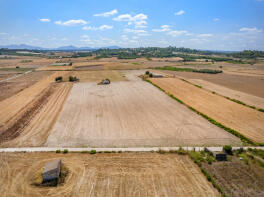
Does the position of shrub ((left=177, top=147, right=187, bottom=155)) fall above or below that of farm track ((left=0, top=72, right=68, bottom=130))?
below

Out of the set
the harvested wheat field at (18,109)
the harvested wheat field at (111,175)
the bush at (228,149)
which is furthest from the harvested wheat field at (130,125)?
the harvested wheat field at (18,109)

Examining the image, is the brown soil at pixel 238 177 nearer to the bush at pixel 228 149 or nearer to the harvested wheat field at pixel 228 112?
the bush at pixel 228 149

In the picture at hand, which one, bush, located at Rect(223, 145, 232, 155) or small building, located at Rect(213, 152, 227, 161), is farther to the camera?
bush, located at Rect(223, 145, 232, 155)

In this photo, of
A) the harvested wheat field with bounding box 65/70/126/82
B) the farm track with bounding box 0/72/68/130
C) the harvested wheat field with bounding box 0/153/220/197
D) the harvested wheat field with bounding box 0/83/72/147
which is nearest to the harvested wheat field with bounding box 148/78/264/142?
the harvested wheat field with bounding box 0/153/220/197

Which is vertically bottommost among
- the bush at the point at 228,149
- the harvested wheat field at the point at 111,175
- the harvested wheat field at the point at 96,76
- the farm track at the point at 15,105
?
the harvested wheat field at the point at 111,175

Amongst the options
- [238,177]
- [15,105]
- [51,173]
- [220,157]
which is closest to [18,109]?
[15,105]

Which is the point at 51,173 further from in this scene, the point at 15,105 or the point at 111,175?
the point at 15,105

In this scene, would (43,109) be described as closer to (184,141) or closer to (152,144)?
(152,144)

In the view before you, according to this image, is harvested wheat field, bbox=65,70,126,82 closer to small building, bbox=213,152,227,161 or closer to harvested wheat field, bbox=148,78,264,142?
harvested wheat field, bbox=148,78,264,142
